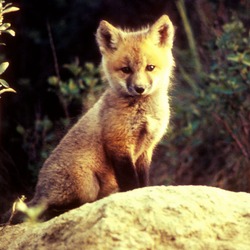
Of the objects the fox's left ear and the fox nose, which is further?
the fox's left ear

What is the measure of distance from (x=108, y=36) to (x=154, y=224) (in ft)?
7.88

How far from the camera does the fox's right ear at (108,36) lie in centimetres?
536

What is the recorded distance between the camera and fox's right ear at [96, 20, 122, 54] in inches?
211

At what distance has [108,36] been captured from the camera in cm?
543

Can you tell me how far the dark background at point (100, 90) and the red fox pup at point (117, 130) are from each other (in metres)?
1.67

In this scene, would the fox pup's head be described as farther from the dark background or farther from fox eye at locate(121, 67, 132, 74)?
the dark background

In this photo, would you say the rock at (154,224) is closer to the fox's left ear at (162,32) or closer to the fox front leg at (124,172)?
the fox front leg at (124,172)

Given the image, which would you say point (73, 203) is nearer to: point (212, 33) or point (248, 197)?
point (248, 197)

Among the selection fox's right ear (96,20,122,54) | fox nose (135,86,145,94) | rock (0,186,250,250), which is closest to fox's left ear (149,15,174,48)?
fox's right ear (96,20,122,54)

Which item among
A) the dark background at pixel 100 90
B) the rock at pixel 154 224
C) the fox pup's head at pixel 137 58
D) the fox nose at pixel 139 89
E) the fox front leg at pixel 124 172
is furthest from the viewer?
the dark background at pixel 100 90

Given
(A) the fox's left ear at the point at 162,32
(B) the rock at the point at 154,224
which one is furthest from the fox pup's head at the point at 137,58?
(B) the rock at the point at 154,224

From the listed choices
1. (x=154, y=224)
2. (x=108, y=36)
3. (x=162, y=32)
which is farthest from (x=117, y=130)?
(x=154, y=224)

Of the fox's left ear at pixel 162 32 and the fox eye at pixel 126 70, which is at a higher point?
the fox's left ear at pixel 162 32

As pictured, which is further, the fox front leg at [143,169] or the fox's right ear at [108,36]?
the fox's right ear at [108,36]
